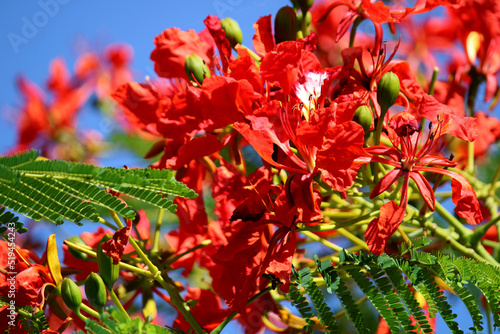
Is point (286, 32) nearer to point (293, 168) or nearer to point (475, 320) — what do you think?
point (293, 168)

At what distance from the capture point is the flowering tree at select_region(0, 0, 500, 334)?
89 cm

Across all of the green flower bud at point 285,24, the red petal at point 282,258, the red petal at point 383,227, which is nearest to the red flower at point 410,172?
the red petal at point 383,227

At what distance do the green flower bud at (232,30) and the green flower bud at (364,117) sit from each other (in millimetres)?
321

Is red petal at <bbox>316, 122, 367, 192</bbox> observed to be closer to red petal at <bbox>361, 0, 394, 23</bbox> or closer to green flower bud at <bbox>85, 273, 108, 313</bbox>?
red petal at <bbox>361, 0, 394, 23</bbox>

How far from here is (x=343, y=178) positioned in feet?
3.01

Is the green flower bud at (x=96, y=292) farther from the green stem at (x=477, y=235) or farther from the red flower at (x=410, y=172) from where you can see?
the green stem at (x=477, y=235)

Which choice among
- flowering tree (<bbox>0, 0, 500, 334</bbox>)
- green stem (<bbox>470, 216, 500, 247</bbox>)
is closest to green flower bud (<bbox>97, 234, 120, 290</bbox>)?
flowering tree (<bbox>0, 0, 500, 334</bbox>)

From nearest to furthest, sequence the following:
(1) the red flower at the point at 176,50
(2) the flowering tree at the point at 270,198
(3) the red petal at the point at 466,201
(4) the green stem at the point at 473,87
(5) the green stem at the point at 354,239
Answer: (2) the flowering tree at the point at 270,198 → (3) the red petal at the point at 466,201 → (5) the green stem at the point at 354,239 → (1) the red flower at the point at 176,50 → (4) the green stem at the point at 473,87

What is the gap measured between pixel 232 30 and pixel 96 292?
546 mm

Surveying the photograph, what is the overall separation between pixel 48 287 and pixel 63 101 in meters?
1.99

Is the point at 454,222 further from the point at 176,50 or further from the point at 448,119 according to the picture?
the point at 176,50

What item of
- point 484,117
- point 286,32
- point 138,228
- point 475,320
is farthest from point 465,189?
point 138,228

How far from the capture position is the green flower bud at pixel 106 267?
978 millimetres

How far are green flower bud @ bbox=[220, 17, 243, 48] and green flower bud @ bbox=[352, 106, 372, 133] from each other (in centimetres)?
32
